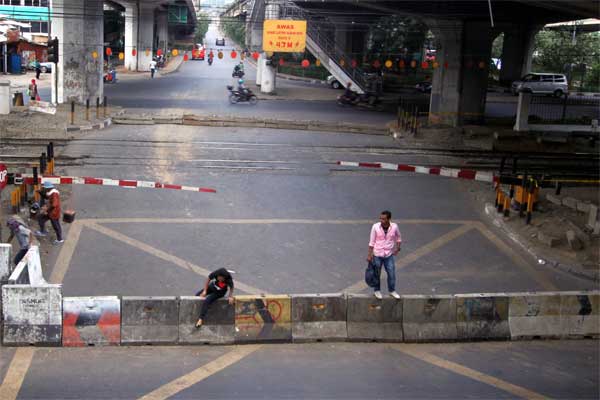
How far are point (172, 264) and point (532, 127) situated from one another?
2366 centimetres

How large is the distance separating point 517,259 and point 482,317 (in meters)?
4.73

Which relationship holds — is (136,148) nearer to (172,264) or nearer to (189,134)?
(189,134)

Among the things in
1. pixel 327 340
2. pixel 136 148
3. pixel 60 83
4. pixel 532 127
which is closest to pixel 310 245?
pixel 327 340

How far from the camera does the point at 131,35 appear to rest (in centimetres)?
6044

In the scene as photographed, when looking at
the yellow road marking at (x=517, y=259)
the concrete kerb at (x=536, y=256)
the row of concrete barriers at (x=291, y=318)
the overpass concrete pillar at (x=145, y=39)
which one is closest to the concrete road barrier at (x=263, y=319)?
the row of concrete barriers at (x=291, y=318)

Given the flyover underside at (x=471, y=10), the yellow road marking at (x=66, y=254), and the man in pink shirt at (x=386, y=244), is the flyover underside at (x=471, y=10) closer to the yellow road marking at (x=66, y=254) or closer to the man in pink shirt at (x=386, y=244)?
the yellow road marking at (x=66, y=254)

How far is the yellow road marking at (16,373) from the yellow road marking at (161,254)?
4.15 metres

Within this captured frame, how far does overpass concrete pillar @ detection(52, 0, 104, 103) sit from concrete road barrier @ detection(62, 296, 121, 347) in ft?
84.6

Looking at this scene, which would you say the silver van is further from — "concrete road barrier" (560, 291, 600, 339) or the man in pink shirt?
Result: the man in pink shirt

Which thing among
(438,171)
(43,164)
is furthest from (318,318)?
(438,171)

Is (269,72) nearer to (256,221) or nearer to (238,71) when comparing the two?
(238,71)

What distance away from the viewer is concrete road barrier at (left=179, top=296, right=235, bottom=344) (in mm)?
11070

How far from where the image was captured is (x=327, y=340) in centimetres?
1139

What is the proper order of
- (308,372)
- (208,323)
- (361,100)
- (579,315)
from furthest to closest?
(361,100) < (579,315) < (208,323) < (308,372)
